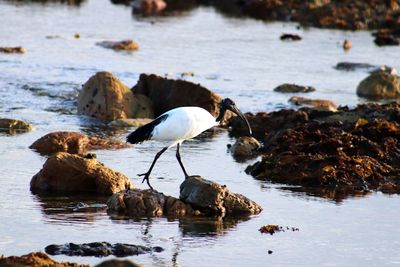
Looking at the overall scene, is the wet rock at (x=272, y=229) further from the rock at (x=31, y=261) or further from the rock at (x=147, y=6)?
the rock at (x=147, y=6)

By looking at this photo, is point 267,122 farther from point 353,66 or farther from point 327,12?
point 327,12

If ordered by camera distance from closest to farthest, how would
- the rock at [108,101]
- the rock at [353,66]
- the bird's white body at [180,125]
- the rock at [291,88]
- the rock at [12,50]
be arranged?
the bird's white body at [180,125] → the rock at [108,101] → the rock at [291,88] → the rock at [12,50] → the rock at [353,66]

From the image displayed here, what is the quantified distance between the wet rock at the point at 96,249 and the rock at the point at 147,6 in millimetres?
35558

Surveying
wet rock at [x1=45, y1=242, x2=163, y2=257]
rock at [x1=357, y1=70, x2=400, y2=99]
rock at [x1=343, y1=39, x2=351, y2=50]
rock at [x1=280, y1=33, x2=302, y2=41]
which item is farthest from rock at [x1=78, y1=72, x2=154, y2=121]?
rock at [x1=280, y1=33, x2=302, y2=41]

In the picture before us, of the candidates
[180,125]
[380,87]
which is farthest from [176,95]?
[180,125]

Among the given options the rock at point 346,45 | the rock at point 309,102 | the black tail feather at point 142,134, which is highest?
the black tail feather at point 142,134

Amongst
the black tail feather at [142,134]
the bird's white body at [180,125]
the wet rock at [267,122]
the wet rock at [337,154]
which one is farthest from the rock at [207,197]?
the wet rock at [267,122]

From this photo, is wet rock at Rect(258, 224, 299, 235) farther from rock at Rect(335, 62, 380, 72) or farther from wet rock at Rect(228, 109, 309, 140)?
rock at Rect(335, 62, 380, 72)

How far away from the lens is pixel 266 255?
11938 mm

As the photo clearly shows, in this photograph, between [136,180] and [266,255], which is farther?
[136,180]

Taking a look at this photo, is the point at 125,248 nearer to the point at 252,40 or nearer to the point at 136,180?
the point at 136,180

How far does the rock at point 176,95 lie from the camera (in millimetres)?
21984

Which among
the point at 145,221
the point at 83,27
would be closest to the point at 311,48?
the point at 83,27

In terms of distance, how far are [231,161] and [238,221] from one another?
435cm
